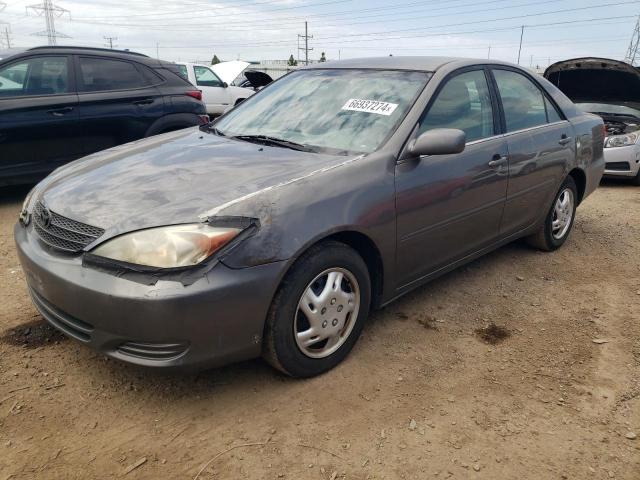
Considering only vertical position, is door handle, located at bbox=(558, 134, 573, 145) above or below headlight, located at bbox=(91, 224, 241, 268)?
above

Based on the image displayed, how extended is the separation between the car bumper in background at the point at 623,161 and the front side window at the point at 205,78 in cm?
916

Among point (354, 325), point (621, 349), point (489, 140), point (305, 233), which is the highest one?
point (489, 140)

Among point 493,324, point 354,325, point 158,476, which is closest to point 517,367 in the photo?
point 493,324

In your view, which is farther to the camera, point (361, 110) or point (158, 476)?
point (361, 110)

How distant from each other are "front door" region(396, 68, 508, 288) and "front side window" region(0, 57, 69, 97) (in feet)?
14.4

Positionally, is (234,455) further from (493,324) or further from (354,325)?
(493,324)

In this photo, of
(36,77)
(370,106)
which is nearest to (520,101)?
(370,106)

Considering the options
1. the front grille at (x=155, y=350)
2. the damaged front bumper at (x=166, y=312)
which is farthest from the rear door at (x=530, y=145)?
the front grille at (x=155, y=350)

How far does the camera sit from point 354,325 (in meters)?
2.81

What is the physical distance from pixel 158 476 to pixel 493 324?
2222 mm

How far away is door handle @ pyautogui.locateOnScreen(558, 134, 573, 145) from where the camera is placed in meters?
4.27

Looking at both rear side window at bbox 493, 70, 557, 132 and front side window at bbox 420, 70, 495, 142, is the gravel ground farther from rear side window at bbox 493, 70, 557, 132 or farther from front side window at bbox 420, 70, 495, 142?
rear side window at bbox 493, 70, 557, 132

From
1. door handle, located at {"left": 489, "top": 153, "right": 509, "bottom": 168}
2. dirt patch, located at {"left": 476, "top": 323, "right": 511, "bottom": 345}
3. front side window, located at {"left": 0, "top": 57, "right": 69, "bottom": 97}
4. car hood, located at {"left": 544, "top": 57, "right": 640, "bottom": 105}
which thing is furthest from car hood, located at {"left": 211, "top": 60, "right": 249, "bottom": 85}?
dirt patch, located at {"left": 476, "top": 323, "right": 511, "bottom": 345}

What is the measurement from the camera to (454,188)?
10.5 feet
